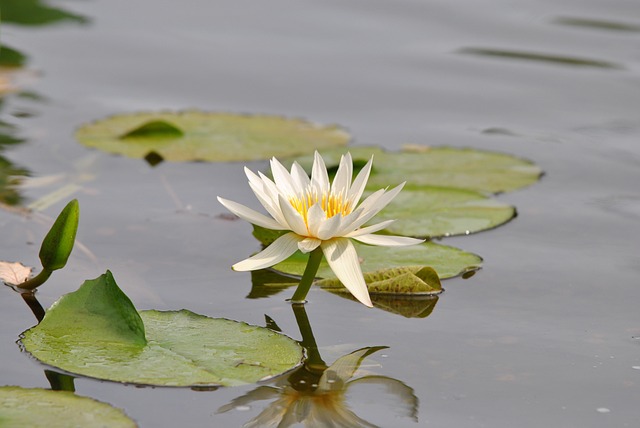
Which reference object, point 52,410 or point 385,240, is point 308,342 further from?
point 52,410

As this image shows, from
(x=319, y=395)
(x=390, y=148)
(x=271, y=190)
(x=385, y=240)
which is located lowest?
(x=319, y=395)

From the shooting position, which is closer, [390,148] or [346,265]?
[346,265]

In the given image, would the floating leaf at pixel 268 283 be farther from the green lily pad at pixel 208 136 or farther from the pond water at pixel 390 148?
the green lily pad at pixel 208 136

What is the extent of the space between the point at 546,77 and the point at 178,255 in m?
2.41

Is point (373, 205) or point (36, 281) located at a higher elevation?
→ point (373, 205)

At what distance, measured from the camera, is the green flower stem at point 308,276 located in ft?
7.30

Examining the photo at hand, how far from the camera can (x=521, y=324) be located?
7.47 feet

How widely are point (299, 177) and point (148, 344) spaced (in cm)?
54

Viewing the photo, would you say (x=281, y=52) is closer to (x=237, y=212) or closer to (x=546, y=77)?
(x=546, y=77)

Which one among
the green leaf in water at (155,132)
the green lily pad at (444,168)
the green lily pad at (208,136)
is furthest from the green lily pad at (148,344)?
the green leaf in water at (155,132)

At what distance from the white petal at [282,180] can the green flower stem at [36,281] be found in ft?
1.86

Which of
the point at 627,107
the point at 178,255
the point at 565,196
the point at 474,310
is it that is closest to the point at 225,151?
the point at 178,255

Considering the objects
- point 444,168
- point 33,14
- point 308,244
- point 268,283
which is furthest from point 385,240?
point 33,14

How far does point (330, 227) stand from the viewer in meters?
2.12
